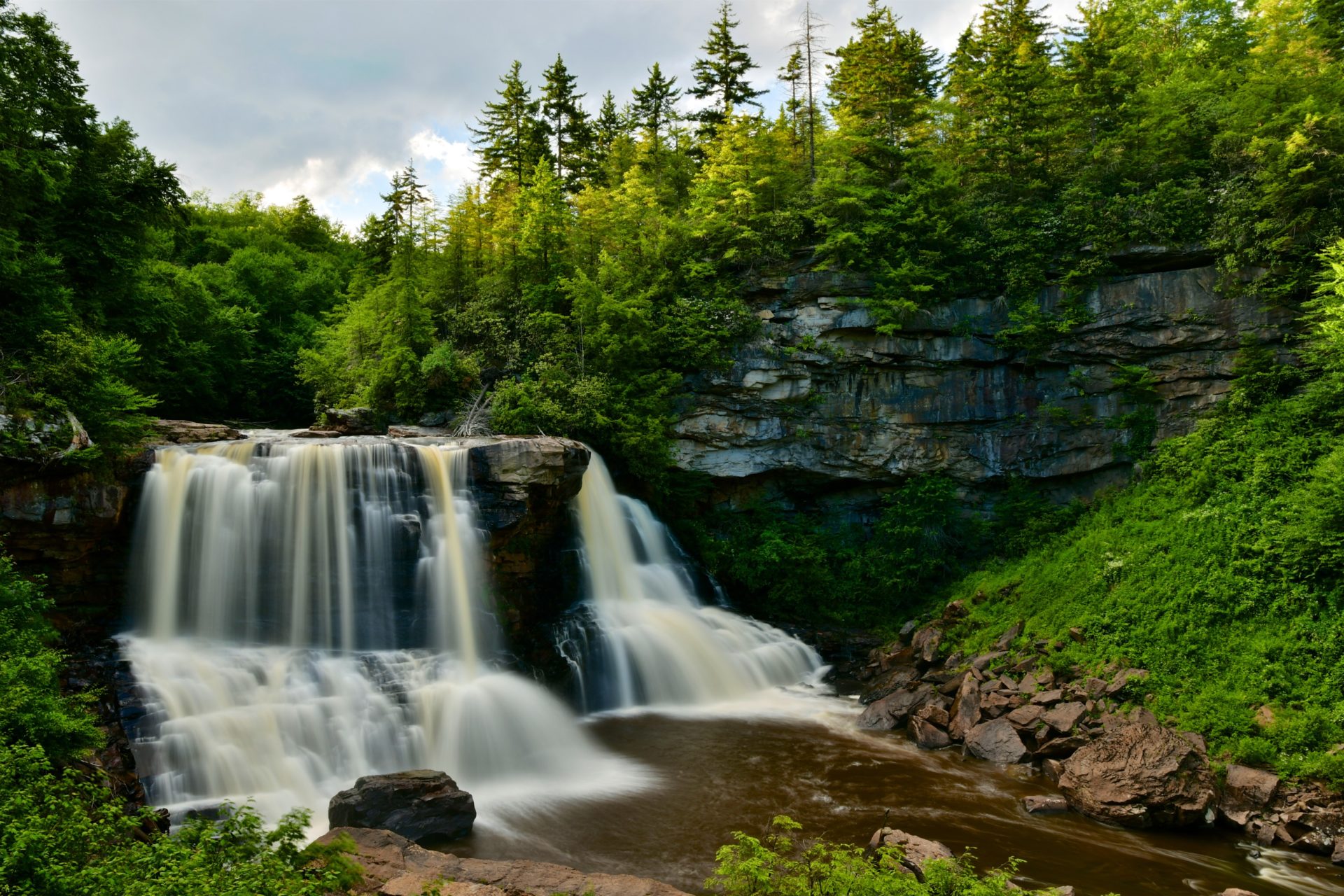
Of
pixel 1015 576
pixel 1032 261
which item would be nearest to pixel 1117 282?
pixel 1032 261

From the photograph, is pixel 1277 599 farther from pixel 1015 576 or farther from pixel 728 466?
pixel 728 466

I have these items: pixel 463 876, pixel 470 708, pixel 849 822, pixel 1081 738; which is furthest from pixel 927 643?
pixel 463 876

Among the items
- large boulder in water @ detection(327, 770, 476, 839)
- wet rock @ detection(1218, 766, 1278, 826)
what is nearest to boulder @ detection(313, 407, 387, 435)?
large boulder in water @ detection(327, 770, 476, 839)

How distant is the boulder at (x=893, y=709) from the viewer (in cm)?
1464

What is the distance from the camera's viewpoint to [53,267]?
14391 mm

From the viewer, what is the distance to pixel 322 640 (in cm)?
1359

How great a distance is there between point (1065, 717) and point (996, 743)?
1.33 meters

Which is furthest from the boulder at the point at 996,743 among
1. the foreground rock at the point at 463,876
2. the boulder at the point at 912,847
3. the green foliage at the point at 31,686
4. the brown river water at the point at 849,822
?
the green foliage at the point at 31,686

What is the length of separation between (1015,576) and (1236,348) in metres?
8.55

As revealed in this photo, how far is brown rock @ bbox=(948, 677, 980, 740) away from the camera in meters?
13.8

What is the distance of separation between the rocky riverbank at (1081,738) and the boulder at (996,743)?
0.06 feet

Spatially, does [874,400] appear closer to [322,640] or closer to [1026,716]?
[1026,716]

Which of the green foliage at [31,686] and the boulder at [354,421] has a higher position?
the boulder at [354,421]

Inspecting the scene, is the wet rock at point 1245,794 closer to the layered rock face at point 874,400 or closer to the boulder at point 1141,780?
the boulder at point 1141,780
